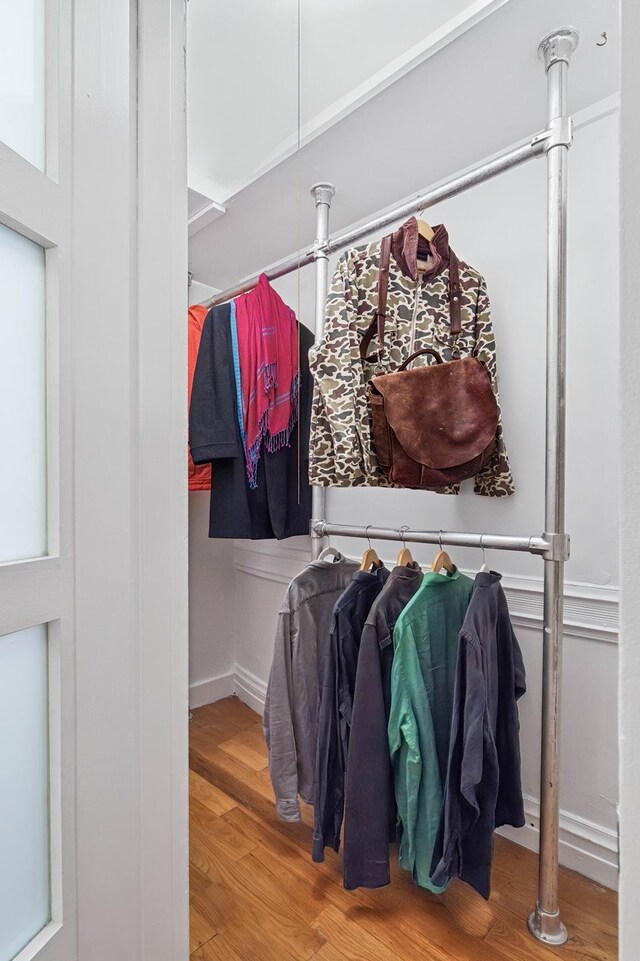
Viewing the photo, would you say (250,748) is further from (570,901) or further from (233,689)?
(570,901)

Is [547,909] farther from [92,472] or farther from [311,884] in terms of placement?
[92,472]

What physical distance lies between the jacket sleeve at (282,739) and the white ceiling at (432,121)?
137 centimetres

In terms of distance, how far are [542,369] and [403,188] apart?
2.53 feet

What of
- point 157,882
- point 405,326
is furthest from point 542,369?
point 157,882

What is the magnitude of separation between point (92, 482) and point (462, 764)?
0.91 m

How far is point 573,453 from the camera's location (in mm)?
1301

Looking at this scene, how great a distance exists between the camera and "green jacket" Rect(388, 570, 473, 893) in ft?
3.47

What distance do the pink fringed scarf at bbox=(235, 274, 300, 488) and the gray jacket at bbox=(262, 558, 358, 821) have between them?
439mm

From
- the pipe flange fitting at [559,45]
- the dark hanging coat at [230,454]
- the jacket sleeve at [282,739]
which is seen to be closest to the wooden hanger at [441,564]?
the jacket sleeve at [282,739]

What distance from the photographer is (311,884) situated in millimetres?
1192

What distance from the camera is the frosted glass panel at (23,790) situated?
0.46m

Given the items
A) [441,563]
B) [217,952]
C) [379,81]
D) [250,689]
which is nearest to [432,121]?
[379,81]

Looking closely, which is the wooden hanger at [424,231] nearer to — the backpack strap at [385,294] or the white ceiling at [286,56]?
the backpack strap at [385,294]

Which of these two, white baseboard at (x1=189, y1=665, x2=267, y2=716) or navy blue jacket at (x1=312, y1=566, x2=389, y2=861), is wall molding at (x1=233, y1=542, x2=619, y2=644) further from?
white baseboard at (x1=189, y1=665, x2=267, y2=716)
